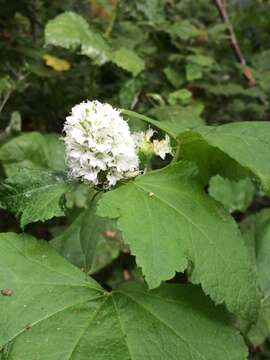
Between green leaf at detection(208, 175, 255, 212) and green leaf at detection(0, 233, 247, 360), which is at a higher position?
green leaf at detection(0, 233, 247, 360)

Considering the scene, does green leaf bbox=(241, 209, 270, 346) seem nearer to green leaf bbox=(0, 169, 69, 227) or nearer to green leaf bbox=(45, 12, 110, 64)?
green leaf bbox=(0, 169, 69, 227)

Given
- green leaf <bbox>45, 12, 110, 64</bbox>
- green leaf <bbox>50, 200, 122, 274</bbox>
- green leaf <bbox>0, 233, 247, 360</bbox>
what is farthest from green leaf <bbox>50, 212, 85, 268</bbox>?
green leaf <bbox>45, 12, 110, 64</bbox>

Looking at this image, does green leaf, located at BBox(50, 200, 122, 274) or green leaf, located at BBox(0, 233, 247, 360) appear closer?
green leaf, located at BBox(0, 233, 247, 360)

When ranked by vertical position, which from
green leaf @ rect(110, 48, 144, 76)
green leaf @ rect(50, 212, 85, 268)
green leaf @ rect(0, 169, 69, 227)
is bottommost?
green leaf @ rect(50, 212, 85, 268)

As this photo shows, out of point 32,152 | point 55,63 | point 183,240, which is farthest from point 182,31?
point 183,240

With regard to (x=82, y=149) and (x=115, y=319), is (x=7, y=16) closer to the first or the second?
(x=82, y=149)

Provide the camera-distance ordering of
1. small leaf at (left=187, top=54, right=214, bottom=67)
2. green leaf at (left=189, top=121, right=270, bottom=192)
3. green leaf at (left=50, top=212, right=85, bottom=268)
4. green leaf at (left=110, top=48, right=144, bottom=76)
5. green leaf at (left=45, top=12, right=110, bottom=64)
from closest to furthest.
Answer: green leaf at (left=189, top=121, right=270, bottom=192)
green leaf at (left=50, top=212, right=85, bottom=268)
green leaf at (left=45, top=12, right=110, bottom=64)
green leaf at (left=110, top=48, right=144, bottom=76)
small leaf at (left=187, top=54, right=214, bottom=67)

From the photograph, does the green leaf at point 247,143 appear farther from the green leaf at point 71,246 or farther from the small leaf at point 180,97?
the small leaf at point 180,97
